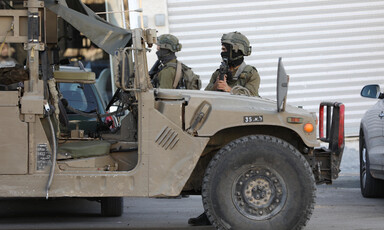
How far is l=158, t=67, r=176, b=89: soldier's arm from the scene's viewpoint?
9.93m

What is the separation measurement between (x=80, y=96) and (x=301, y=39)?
648 cm

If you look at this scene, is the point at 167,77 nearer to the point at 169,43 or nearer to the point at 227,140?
the point at 169,43

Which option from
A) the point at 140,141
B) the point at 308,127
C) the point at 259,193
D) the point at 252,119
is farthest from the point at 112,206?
the point at 308,127

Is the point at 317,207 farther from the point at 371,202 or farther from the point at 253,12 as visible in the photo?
the point at 253,12

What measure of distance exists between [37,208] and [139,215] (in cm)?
157

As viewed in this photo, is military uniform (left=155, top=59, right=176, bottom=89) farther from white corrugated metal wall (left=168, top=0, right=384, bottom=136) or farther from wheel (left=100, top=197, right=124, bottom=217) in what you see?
white corrugated metal wall (left=168, top=0, right=384, bottom=136)

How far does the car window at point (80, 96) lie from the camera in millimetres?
10711

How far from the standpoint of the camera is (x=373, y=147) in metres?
10.4

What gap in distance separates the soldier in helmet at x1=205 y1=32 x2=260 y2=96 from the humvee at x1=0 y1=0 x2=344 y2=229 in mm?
1867

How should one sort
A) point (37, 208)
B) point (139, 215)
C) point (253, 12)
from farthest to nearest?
point (253, 12) → point (37, 208) → point (139, 215)

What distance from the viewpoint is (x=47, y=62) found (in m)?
7.24

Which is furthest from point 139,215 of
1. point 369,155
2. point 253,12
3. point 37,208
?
point 253,12

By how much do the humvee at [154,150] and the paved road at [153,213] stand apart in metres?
1.44

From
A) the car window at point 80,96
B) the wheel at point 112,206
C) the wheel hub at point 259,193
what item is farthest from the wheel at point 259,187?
the car window at point 80,96
